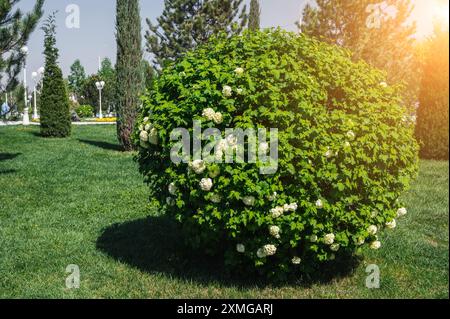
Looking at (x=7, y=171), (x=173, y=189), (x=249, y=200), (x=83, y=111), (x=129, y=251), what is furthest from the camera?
(x=83, y=111)

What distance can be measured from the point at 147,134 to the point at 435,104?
11432 millimetres

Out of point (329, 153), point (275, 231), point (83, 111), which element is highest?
point (83, 111)

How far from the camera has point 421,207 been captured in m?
8.20

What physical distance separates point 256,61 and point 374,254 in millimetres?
2975

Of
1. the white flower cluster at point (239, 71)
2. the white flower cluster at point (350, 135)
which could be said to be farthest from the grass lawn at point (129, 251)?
the white flower cluster at point (239, 71)

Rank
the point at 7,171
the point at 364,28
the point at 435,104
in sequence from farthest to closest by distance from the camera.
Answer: the point at 364,28
the point at 435,104
the point at 7,171

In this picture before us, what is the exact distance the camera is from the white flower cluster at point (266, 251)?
13.9ft

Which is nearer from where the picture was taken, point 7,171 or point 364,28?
point 7,171

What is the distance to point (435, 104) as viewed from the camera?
13.6 m

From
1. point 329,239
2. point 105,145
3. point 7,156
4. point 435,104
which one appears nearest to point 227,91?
point 329,239

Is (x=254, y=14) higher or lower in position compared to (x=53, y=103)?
higher

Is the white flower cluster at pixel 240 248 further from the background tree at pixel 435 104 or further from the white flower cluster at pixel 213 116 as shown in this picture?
the background tree at pixel 435 104

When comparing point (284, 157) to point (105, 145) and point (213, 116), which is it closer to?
point (213, 116)
